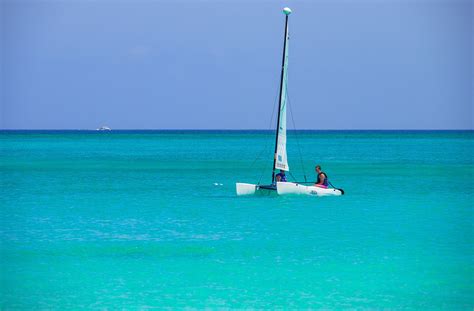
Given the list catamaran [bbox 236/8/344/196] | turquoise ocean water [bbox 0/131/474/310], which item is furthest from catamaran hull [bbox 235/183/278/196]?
turquoise ocean water [bbox 0/131/474/310]

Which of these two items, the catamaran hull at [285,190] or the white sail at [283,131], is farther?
the white sail at [283,131]

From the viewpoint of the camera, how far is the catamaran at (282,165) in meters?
33.6

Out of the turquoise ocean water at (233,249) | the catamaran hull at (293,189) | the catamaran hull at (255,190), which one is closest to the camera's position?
the turquoise ocean water at (233,249)

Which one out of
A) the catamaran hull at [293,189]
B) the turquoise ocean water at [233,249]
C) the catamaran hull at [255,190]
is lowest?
the turquoise ocean water at [233,249]

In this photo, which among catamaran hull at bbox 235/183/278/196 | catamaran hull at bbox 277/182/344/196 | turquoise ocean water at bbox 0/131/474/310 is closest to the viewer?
turquoise ocean water at bbox 0/131/474/310

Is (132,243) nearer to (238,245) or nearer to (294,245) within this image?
(238,245)

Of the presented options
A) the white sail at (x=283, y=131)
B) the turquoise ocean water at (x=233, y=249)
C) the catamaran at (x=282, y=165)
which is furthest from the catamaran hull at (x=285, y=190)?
the white sail at (x=283, y=131)

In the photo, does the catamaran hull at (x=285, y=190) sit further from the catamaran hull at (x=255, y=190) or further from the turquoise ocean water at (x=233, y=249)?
the turquoise ocean water at (x=233, y=249)

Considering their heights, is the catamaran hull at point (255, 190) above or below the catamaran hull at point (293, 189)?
below

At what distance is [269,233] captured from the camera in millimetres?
25094

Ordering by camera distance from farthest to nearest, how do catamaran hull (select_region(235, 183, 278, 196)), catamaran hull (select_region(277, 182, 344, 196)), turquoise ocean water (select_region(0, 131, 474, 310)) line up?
catamaran hull (select_region(235, 183, 278, 196)), catamaran hull (select_region(277, 182, 344, 196)), turquoise ocean water (select_region(0, 131, 474, 310))

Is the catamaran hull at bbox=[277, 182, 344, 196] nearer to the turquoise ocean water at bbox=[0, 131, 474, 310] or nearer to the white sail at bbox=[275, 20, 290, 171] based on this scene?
the turquoise ocean water at bbox=[0, 131, 474, 310]

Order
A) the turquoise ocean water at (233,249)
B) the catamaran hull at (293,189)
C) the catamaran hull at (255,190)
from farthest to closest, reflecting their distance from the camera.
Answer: the catamaran hull at (255,190)
the catamaran hull at (293,189)
the turquoise ocean water at (233,249)

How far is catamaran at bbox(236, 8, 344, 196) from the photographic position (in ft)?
110
